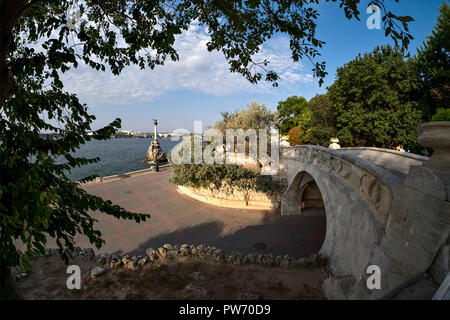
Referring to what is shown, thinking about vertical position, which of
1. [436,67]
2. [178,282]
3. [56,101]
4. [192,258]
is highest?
[436,67]

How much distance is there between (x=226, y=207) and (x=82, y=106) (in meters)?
13.5

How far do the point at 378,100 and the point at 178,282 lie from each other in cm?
2404

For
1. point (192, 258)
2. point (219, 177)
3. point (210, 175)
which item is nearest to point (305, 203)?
point (219, 177)

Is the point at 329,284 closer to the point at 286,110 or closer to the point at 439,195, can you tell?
the point at 439,195

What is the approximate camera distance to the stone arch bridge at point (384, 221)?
2723mm

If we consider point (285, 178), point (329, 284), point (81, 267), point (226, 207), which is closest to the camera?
point (329, 284)

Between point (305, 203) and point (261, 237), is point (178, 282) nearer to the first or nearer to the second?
point (261, 237)

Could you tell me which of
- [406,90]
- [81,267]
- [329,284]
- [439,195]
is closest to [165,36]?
[439,195]

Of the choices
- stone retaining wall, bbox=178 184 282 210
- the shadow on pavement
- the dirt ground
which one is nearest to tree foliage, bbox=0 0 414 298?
the dirt ground

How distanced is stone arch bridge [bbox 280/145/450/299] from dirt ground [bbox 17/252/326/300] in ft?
4.21

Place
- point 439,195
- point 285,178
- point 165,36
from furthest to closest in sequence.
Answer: point 285,178 < point 165,36 < point 439,195

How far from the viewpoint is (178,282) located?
6.78 m

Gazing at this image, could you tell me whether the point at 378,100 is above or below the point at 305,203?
above

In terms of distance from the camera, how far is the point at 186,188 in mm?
18234
